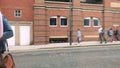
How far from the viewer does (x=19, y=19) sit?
3105 cm

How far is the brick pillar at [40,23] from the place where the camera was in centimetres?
3134

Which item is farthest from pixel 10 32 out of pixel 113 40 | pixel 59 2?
pixel 113 40

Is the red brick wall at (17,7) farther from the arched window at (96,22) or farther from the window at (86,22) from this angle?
the arched window at (96,22)

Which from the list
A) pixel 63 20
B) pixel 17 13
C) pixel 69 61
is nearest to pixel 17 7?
pixel 17 13

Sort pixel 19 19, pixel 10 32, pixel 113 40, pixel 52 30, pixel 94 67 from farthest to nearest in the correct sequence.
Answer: pixel 113 40 → pixel 52 30 → pixel 19 19 → pixel 94 67 → pixel 10 32

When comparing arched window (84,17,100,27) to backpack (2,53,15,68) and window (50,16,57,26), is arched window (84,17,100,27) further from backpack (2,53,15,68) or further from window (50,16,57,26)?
backpack (2,53,15,68)

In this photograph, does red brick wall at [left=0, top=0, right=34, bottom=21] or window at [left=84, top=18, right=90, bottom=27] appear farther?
window at [left=84, top=18, right=90, bottom=27]

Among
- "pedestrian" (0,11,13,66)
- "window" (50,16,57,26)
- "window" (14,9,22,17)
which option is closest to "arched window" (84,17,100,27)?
"window" (50,16,57,26)

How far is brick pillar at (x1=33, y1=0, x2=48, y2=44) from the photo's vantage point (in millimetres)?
31341

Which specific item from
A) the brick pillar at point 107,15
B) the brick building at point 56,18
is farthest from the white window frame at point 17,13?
the brick pillar at point 107,15

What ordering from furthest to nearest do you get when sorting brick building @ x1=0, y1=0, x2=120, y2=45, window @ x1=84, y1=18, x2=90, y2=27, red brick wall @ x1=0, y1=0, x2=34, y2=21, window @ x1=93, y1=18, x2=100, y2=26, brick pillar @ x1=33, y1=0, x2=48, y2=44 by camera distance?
window @ x1=93, y1=18, x2=100, y2=26
window @ x1=84, y1=18, x2=90, y2=27
brick pillar @ x1=33, y1=0, x2=48, y2=44
brick building @ x1=0, y1=0, x2=120, y2=45
red brick wall @ x1=0, y1=0, x2=34, y2=21

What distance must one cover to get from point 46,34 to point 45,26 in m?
0.91

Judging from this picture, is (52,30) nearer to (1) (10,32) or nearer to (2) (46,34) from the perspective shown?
(2) (46,34)

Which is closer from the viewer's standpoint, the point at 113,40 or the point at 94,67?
the point at 94,67
